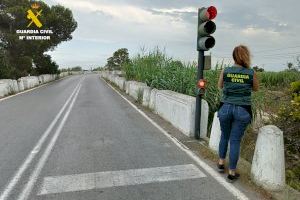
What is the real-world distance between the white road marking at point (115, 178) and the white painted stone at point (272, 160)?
3.66ft

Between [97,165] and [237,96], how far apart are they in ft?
9.49

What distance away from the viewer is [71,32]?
5784 cm

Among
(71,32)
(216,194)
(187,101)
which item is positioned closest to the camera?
(216,194)

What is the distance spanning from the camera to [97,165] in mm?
6949

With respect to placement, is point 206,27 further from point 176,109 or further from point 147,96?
point 147,96

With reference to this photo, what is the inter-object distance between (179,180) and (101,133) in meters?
4.56

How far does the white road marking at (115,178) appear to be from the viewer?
5754 mm

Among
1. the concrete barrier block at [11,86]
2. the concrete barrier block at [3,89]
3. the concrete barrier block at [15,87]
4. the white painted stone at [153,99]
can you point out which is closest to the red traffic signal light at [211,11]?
the white painted stone at [153,99]

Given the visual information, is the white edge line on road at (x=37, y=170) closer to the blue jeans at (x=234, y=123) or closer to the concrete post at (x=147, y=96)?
the blue jeans at (x=234, y=123)

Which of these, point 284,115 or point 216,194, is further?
point 284,115

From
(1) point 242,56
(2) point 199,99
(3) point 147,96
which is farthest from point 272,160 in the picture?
(3) point 147,96

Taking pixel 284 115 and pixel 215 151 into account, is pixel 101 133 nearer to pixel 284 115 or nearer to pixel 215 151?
pixel 215 151

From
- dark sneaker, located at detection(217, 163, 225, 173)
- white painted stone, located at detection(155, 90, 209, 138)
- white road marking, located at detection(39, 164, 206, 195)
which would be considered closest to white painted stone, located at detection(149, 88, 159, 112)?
white painted stone, located at detection(155, 90, 209, 138)

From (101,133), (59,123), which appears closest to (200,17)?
(101,133)
